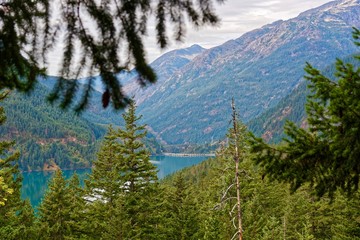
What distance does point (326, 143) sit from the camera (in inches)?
282

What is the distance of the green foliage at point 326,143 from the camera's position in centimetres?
670

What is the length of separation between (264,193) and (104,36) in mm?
34569

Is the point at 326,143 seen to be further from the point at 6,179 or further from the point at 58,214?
the point at 58,214

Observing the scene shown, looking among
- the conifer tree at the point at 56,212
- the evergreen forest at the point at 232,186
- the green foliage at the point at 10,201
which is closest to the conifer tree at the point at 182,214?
the evergreen forest at the point at 232,186

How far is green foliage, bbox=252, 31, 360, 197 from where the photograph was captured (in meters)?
6.70

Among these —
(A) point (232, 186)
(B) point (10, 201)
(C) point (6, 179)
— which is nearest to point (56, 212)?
(B) point (10, 201)

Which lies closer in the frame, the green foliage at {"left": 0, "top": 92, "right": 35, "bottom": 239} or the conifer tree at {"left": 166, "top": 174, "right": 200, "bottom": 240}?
the green foliage at {"left": 0, "top": 92, "right": 35, "bottom": 239}

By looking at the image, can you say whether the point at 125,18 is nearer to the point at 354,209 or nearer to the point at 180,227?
the point at 354,209

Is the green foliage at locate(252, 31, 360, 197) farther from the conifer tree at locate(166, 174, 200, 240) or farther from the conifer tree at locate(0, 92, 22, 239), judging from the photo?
the conifer tree at locate(166, 174, 200, 240)

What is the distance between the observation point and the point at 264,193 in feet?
120

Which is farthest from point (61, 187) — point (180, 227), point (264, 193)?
point (264, 193)

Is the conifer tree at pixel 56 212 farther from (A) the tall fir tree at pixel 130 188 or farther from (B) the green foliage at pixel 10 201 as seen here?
(A) the tall fir tree at pixel 130 188

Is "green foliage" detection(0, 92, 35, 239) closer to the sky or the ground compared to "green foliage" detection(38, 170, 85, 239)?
closer to the sky

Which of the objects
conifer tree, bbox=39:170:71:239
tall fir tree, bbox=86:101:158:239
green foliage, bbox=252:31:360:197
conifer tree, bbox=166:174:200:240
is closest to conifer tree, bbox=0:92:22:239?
conifer tree, bbox=39:170:71:239
